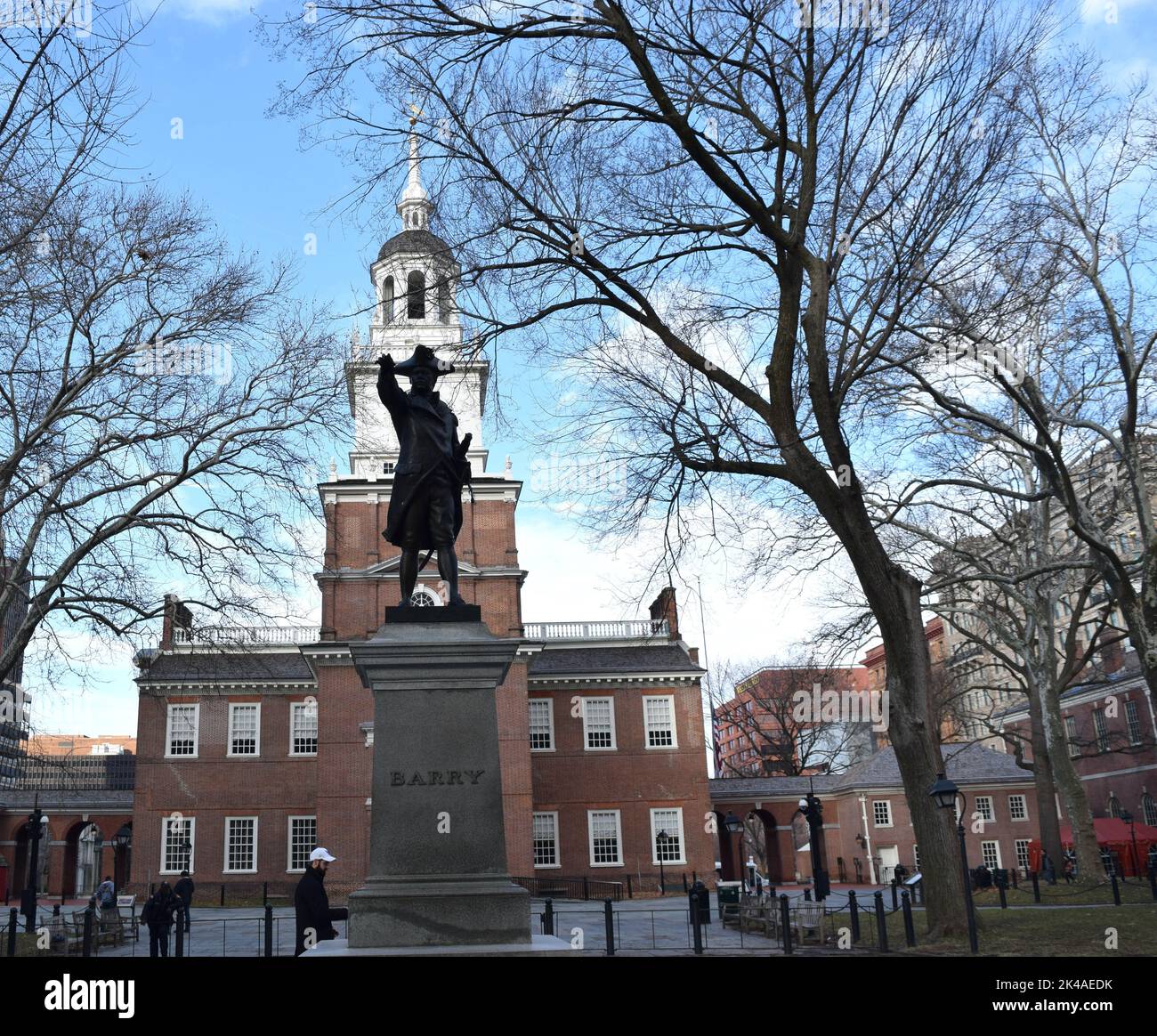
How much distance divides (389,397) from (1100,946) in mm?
12271

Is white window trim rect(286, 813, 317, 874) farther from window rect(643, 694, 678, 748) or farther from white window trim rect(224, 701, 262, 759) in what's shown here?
window rect(643, 694, 678, 748)

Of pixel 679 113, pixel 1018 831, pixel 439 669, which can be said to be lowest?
pixel 1018 831

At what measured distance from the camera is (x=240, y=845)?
44.8m

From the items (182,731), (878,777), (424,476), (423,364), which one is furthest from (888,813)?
(423,364)

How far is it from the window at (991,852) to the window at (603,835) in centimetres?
2128

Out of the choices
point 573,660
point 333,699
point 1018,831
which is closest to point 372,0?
point 333,699

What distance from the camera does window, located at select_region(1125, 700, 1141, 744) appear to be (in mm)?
53050

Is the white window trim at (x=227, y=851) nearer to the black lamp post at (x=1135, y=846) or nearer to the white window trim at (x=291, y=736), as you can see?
the white window trim at (x=291, y=736)

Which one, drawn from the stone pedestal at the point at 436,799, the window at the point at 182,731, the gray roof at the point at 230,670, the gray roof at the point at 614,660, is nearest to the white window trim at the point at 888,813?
the gray roof at the point at 614,660

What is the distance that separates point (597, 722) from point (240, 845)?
51.8ft

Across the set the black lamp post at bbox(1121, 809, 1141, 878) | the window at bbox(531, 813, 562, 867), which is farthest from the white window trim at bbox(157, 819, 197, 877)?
the black lamp post at bbox(1121, 809, 1141, 878)

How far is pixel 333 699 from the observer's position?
40125 millimetres

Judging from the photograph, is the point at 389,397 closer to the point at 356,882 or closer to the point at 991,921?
the point at 991,921
